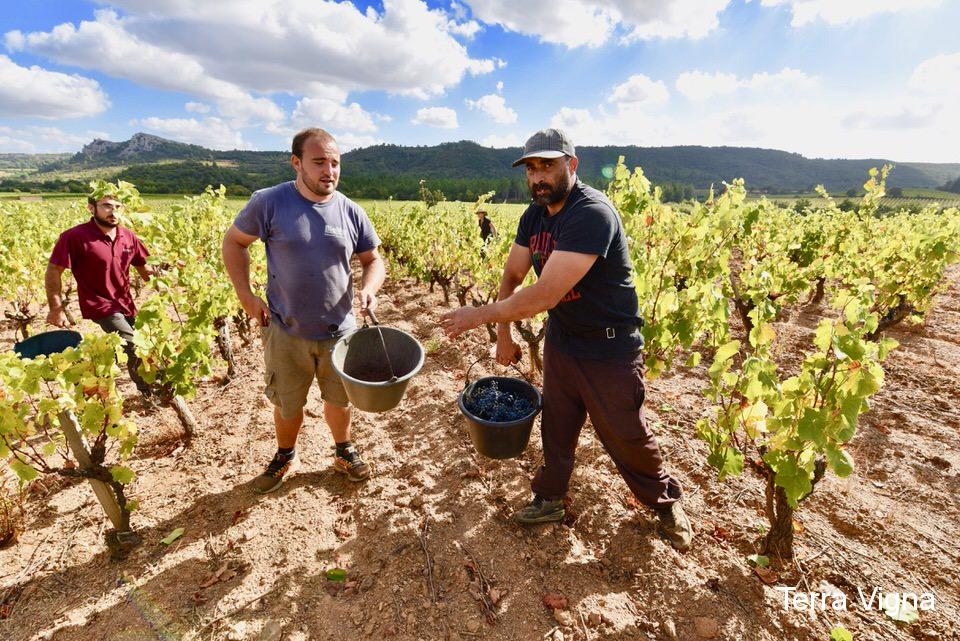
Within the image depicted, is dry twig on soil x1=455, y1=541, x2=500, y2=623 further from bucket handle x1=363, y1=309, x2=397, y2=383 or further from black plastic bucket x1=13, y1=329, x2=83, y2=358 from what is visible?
black plastic bucket x1=13, y1=329, x2=83, y2=358

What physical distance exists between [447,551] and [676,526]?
1.48m

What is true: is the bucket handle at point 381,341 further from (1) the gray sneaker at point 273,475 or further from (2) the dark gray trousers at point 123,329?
(2) the dark gray trousers at point 123,329

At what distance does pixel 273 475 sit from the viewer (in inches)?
131

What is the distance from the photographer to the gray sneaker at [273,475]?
10.8 feet

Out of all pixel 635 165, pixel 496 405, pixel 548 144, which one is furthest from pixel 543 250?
pixel 635 165

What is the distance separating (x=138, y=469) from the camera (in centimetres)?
360

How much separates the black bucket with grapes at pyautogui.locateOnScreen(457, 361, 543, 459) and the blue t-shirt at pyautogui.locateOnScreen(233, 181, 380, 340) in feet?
3.45

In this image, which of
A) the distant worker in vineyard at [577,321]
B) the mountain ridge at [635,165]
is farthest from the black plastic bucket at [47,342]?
the mountain ridge at [635,165]

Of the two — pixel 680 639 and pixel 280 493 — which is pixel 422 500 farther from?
pixel 680 639

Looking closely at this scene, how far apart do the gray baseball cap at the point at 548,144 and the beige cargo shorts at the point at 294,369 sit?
177 centimetres

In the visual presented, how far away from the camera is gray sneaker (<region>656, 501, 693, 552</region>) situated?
2.74m

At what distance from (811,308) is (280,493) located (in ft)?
33.8

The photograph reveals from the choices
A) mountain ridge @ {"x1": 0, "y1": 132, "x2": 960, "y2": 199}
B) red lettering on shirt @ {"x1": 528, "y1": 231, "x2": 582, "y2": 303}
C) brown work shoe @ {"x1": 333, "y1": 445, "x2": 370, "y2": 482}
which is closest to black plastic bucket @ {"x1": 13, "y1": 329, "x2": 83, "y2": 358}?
brown work shoe @ {"x1": 333, "y1": 445, "x2": 370, "y2": 482}

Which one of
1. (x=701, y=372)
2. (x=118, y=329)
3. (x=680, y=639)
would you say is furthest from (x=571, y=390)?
(x=118, y=329)
